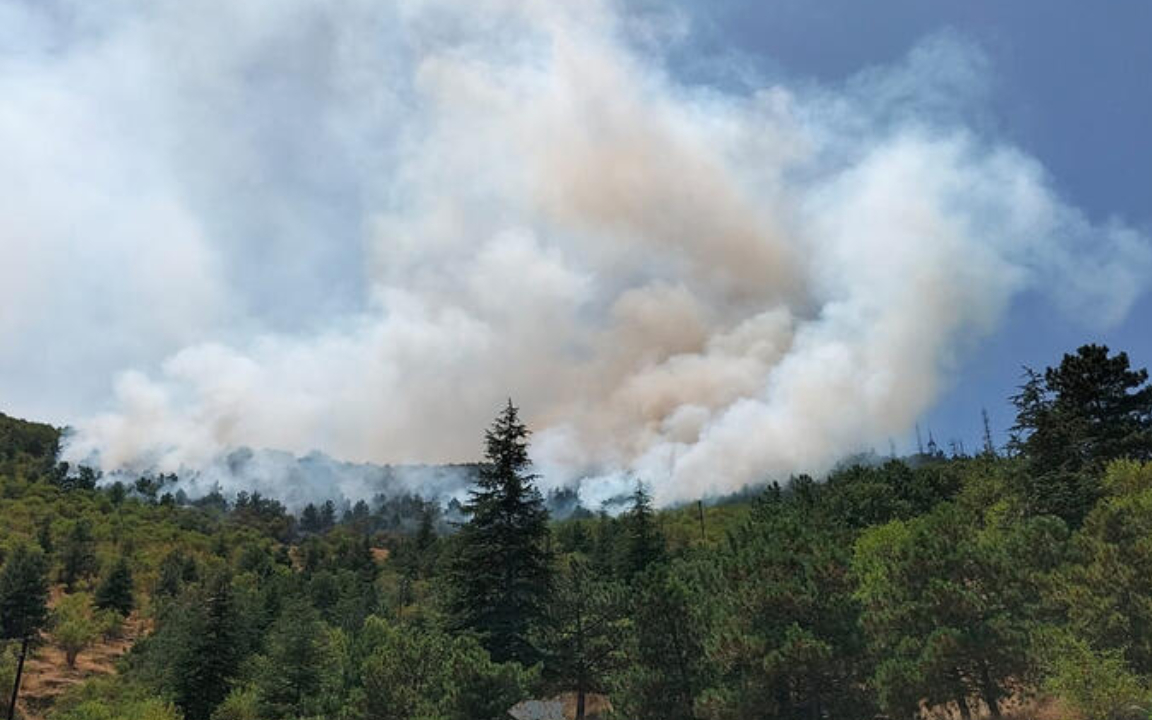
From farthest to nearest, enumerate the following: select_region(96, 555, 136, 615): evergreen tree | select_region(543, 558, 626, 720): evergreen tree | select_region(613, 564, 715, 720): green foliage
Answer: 1. select_region(96, 555, 136, 615): evergreen tree
2. select_region(543, 558, 626, 720): evergreen tree
3. select_region(613, 564, 715, 720): green foliage

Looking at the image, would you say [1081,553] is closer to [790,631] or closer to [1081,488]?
[790,631]

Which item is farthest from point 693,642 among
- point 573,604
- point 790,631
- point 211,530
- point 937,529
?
point 211,530

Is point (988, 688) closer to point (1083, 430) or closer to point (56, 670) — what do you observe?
point (1083, 430)

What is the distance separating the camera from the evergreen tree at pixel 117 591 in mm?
112125

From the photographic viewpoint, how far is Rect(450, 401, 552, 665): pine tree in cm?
4062

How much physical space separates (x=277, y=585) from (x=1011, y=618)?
93375 mm

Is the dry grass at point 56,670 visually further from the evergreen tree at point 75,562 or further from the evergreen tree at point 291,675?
the evergreen tree at point 291,675

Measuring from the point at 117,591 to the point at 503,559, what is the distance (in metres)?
98.4

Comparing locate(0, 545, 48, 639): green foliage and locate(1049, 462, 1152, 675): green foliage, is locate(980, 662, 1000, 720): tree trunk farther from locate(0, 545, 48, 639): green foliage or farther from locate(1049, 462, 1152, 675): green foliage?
locate(0, 545, 48, 639): green foliage

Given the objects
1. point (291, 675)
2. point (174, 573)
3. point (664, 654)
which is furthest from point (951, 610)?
point (174, 573)

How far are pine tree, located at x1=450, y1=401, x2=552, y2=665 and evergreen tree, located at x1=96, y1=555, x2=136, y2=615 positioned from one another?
9472 centimetres

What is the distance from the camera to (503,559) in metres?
42.6

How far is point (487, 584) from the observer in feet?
138

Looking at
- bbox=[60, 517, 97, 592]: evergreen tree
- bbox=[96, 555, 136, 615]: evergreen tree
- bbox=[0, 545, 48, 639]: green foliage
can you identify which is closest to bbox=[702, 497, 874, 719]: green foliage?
bbox=[0, 545, 48, 639]: green foliage
